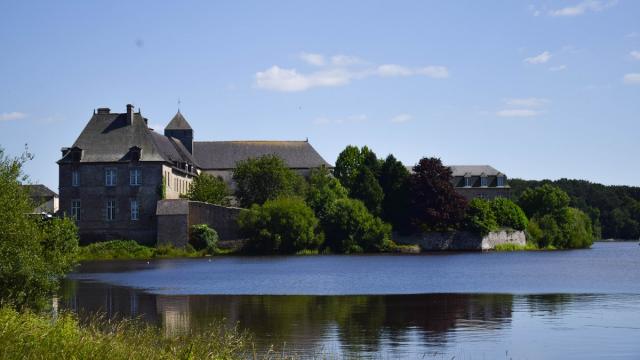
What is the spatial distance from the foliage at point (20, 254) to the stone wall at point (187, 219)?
46.8 metres

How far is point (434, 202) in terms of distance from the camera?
257ft

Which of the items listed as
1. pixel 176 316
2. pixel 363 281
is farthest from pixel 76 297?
pixel 363 281

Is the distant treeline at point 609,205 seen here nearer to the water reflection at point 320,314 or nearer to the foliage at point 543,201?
the foliage at point 543,201

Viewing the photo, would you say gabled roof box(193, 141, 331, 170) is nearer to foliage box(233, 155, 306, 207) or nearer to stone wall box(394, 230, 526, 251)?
foliage box(233, 155, 306, 207)

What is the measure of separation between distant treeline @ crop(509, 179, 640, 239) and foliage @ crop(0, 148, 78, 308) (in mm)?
127352

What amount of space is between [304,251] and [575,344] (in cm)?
5086

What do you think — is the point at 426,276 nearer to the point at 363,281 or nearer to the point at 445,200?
the point at 363,281

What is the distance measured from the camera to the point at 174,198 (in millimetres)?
77375

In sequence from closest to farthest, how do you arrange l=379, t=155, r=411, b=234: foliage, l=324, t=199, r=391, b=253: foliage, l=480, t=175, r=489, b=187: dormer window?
l=324, t=199, r=391, b=253: foliage
l=379, t=155, r=411, b=234: foliage
l=480, t=175, r=489, b=187: dormer window

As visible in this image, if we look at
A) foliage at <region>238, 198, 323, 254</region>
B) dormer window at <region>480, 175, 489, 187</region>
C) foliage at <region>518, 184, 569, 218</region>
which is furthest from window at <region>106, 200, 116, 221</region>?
dormer window at <region>480, 175, 489, 187</region>

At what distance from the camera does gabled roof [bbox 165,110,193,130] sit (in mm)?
93500

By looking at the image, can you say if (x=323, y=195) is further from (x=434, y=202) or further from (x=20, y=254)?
(x=20, y=254)

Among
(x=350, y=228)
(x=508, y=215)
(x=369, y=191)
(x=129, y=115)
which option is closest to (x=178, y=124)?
(x=129, y=115)

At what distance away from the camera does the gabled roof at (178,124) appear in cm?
9350
